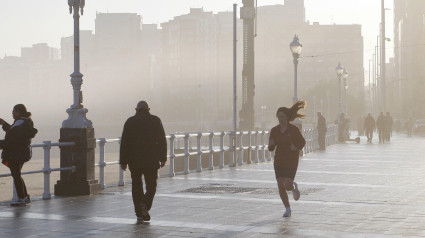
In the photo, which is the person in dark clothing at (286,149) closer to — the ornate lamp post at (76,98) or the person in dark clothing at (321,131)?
the ornate lamp post at (76,98)

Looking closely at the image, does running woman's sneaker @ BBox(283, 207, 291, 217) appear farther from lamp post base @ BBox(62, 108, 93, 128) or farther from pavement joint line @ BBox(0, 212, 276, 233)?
lamp post base @ BBox(62, 108, 93, 128)

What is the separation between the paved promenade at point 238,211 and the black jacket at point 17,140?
0.84 m

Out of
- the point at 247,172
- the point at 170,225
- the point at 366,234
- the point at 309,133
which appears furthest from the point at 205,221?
the point at 309,133

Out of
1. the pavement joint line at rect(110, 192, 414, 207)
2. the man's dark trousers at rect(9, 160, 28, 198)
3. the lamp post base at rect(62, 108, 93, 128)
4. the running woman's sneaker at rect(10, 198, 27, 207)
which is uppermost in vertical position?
the lamp post base at rect(62, 108, 93, 128)

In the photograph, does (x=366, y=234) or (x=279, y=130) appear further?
(x=279, y=130)

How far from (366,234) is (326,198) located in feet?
14.4

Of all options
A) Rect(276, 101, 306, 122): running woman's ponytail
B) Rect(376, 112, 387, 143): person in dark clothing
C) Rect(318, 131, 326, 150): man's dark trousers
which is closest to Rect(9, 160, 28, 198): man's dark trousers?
Rect(276, 101, 306, 122): running woman's ponytail

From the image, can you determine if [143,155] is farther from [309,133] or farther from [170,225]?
[309,133]

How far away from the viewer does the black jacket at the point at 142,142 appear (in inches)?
448

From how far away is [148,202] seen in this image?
37.8 ft

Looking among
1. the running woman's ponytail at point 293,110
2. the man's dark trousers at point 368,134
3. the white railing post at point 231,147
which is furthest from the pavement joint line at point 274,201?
the man's dark trousers at point 368,134

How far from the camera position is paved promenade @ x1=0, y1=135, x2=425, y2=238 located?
10.4 m

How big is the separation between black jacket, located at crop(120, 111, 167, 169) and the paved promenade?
835 millimetres

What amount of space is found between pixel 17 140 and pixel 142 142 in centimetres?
281
